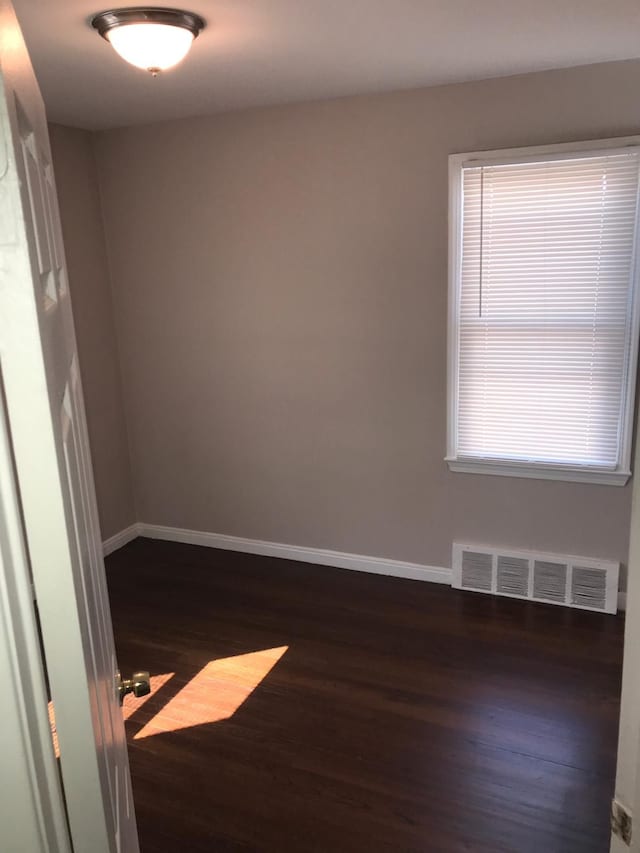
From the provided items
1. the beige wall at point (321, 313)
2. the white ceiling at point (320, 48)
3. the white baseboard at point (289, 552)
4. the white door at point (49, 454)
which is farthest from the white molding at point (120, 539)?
the white door at point (49, 454)

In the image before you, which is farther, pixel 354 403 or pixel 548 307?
pixel 354 403

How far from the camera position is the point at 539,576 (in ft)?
11.2

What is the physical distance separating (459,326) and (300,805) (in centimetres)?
219

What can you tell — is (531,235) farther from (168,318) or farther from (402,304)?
(168,318)

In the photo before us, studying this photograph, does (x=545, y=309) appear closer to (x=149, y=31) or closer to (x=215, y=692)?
(x=149, y=31)

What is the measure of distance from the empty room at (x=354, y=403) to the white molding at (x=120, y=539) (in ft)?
0.07

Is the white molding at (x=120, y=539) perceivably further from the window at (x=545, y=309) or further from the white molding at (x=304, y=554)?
the window at (x=545, y=309)

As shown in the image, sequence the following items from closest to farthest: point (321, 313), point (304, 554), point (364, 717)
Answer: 1. point (364, 717)
2. point (321, 313)
3. point (304, 554)

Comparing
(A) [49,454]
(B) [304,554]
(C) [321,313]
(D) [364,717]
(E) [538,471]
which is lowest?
(D) [364,717]

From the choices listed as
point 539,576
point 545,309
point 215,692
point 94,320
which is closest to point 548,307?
point 545,309

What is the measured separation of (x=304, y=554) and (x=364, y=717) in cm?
143

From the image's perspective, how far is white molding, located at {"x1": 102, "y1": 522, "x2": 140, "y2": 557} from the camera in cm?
418

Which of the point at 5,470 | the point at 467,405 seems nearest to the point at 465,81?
the point at 467,405

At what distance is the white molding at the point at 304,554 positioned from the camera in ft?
12.1
